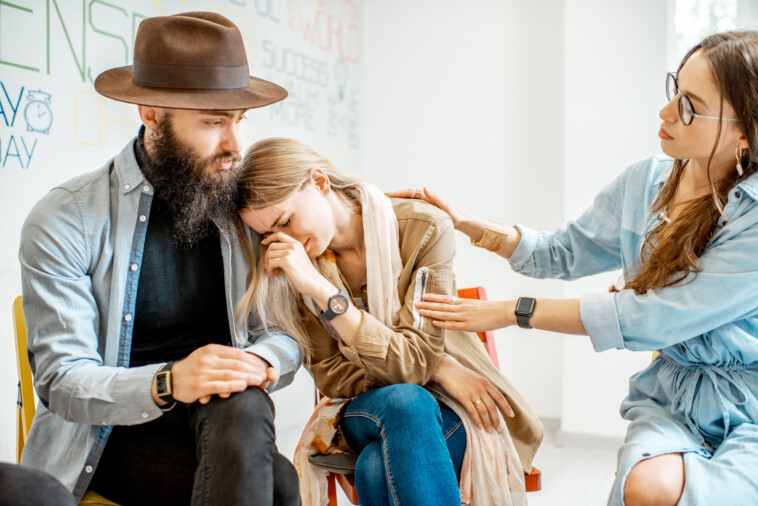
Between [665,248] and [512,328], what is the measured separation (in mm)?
2301

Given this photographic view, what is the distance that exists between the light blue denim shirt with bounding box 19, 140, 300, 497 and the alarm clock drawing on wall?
0.67 m

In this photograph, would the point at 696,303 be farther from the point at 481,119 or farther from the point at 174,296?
the point at 481,119

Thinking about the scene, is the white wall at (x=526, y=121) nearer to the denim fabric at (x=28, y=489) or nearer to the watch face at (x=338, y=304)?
the watch face at (x=338, y=304)

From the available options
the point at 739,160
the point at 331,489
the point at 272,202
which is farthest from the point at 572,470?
the point at 272,202

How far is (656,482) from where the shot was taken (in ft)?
4.41

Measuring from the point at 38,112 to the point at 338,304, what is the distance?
1.21 meters

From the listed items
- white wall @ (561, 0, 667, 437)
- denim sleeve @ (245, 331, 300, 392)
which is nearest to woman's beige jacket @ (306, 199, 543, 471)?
denim sleeve @ (245, 331, 300, 392)

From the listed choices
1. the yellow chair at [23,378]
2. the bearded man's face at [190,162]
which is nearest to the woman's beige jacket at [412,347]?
the bearded man's face at [190,162]

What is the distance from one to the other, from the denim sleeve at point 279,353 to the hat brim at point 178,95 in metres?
0.54

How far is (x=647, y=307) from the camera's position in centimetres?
149

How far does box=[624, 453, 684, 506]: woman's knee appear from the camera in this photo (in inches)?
52.6

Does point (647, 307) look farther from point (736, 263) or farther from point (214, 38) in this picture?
point (214, 38)

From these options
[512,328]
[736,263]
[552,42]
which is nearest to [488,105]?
[552,42]

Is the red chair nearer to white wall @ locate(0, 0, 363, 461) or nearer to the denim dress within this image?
the denim dress
